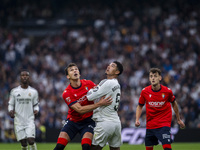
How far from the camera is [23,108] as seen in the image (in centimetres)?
1143

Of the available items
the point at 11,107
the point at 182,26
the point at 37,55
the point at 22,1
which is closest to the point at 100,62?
the point at 37,55

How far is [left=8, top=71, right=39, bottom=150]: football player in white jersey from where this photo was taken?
1125 cm

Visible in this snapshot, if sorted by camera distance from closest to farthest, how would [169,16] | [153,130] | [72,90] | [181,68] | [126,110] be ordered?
[72,90]
[153,130]
[126,110]
[181,68]
[169,16]

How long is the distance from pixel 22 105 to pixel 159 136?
4490mm

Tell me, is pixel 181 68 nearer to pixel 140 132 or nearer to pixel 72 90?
pixel 140 132

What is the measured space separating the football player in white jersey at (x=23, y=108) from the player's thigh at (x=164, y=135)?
13.2 feet

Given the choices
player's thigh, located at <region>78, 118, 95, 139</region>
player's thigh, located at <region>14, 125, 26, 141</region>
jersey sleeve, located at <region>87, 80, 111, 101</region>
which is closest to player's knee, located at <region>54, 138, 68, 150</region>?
player's thigh, located at <region>78, 118, 95, 139</region>

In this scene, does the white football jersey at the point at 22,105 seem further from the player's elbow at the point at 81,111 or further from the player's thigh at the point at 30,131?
the player's elbow at the point at 81,111

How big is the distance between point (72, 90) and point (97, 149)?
140cm

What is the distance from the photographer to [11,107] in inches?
450

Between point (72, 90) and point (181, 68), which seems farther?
point (181, 68)

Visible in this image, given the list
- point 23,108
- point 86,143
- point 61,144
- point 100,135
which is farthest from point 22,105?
point 100,135

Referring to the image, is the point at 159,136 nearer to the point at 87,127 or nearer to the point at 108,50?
the point at 87,127

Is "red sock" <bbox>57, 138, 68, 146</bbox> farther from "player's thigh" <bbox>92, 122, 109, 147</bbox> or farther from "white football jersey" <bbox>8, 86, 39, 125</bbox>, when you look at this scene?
"white football jersey" <bbox>8, 86, 39, 125</bbox>
